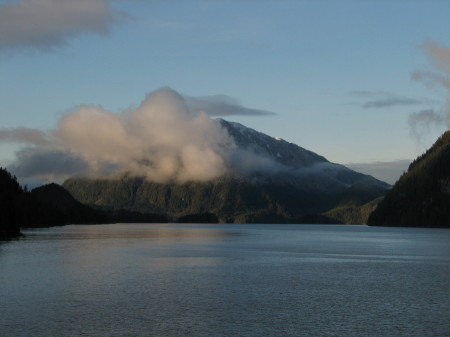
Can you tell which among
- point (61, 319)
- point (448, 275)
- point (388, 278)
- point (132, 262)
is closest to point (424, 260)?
point (448, 275)

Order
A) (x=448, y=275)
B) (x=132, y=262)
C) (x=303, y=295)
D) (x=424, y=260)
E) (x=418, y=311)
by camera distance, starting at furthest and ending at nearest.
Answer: (x=424, y=260), (x=132, y=262), (x=448, y=275), (x=303, y=295), (x=418, y=311)

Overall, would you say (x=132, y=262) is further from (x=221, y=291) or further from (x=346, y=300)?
(x=346, y=300)

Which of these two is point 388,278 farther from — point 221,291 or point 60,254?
point 60,254

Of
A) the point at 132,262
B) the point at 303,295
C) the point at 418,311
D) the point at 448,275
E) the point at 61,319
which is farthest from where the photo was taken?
the point at 132,262

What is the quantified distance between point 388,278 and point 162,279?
129ft

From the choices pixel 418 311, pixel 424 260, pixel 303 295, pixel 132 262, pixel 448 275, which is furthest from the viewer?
pixel 424 260

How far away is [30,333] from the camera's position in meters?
52.6

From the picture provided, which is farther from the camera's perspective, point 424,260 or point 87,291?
point 424,260

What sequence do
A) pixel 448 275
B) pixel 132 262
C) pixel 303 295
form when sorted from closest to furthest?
1. pixel 303 295
2. pixel 448 275
3. pixel 132 262

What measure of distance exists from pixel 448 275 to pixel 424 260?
1437 inches

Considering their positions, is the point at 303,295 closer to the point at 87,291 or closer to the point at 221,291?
the point at 221,291

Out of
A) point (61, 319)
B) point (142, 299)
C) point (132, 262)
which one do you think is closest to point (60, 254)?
point (132, 262)

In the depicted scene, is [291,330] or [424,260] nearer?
[291,330]

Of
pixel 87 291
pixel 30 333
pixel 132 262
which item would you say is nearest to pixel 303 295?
pixel 87 291
